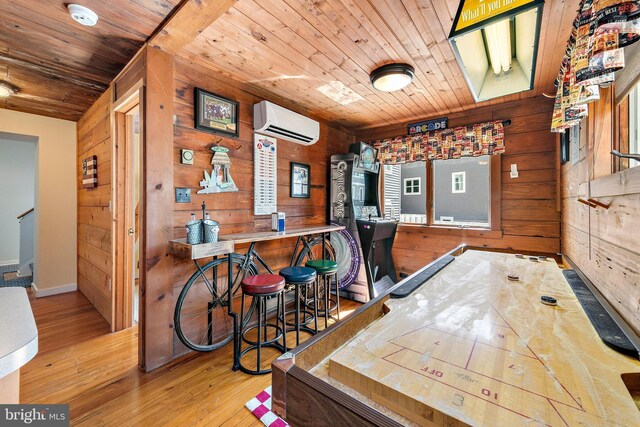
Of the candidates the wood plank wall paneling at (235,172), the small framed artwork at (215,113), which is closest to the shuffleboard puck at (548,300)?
the wood plank wall paneling at (235,172)

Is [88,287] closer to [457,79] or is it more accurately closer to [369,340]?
[369,340]

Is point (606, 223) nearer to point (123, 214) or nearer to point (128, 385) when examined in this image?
point (128, 385)

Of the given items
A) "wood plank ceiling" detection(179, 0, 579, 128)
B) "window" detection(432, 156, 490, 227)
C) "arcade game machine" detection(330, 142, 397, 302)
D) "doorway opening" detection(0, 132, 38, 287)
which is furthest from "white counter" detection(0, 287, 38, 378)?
"doorway opening" detection(0, 132, 38, 287)

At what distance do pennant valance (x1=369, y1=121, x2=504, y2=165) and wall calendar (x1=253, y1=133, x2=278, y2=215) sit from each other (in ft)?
5.53

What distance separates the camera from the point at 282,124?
275 centimetres

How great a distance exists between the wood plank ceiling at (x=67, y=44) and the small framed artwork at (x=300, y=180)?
178 centimetres

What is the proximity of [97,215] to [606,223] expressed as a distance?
4.35 metres

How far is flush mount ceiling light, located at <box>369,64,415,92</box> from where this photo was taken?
89.7 inches

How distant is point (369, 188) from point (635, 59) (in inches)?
113

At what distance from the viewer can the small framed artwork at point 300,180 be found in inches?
126

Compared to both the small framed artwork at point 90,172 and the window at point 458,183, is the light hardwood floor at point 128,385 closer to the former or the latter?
the small framed artwork at point 90,172

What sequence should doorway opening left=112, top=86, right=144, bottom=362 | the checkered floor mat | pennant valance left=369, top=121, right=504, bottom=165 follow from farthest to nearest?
pennant valance left=369, top=121, right=504, bottom=165 < doorway opening left=112, top=86, right=144, bottom=362 < the checkered floor mat

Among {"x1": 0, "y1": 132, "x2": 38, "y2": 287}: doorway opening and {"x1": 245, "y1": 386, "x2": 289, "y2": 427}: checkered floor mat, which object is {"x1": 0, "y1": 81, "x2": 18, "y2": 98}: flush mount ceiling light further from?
{"x1": 245, "y1": 386, "x2": 289, "y2": 427}: checkered floor mat

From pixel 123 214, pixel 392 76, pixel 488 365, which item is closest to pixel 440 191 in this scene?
pixel 392 76
